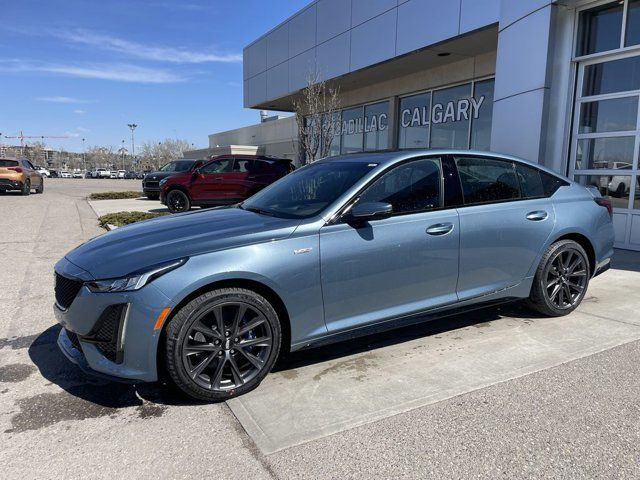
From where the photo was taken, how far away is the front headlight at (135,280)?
2889mm

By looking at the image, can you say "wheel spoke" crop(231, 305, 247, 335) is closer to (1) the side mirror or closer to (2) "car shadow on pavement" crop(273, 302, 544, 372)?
(2) "car shadow on pavement" crop(273, 302, 544, 372)

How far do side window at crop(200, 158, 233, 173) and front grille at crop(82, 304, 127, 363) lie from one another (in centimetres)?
1167

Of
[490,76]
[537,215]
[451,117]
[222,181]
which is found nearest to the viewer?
[537,215]

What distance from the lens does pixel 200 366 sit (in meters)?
3.03

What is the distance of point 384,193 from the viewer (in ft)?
12.2

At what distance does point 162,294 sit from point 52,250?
6.64 metres

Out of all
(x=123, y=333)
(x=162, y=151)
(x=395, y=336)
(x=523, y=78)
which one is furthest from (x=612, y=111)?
(x=162, y=151)

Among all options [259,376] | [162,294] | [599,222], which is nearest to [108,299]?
[162,294]

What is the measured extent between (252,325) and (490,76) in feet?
40.0

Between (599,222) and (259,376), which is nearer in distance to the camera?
(259,376)

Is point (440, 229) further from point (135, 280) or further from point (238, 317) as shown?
point (135, 280)

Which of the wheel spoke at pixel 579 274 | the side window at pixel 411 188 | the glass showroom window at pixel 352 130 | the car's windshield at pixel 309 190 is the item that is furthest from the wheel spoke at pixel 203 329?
the glass showroom window at pixel 352 130

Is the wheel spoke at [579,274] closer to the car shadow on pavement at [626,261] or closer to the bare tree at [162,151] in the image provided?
the car shadow on pavement at [626,261]

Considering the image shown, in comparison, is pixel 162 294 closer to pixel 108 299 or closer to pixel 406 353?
pixel 108 299
